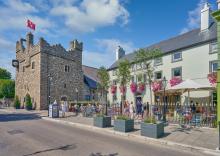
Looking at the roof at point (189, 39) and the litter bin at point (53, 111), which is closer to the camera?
the litter bin at point (53, 111)

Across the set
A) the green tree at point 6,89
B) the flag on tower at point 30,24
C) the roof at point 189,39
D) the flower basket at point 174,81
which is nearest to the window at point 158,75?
the flower basket at point 174,81

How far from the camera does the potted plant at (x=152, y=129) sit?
35.8ft

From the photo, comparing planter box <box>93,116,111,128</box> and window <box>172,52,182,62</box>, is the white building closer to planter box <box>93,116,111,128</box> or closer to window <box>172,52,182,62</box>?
window <box>172,52,182,62</box>

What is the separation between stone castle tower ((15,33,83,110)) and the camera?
113ft

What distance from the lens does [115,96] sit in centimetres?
3694

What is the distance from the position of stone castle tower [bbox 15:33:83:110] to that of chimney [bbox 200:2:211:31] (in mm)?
21222

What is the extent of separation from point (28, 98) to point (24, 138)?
26227 millimetres

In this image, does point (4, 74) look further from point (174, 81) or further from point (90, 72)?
point (174, 81)

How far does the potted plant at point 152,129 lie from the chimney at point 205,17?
18.2 meters

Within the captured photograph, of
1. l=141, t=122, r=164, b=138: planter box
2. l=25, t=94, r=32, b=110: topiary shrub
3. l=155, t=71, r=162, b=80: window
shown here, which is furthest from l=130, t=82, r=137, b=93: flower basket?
l=141, t=122, r=164, b=138: planter box

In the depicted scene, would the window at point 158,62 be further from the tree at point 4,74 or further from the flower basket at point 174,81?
the tree at point 4,74

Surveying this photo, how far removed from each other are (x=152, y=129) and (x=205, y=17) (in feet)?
62.9

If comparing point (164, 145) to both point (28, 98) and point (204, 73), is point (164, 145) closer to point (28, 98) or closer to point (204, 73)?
A: point (204, 73)

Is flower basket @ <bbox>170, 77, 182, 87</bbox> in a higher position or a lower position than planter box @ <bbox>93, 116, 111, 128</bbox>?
higher
